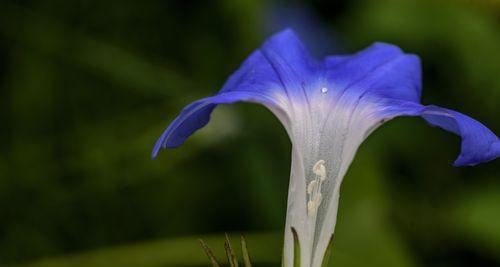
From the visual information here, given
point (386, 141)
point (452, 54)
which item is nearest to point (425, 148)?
point (386, 141)

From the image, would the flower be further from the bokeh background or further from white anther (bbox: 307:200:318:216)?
the bokeh background

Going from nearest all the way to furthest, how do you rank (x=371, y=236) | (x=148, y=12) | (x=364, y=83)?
(x=364, y=83), (x=371, y=236), (x=148, y=12)

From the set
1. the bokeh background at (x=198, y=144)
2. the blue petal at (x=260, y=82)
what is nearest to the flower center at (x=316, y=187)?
the blue petal at (x=260, y=82)

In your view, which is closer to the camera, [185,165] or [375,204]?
[375,204]

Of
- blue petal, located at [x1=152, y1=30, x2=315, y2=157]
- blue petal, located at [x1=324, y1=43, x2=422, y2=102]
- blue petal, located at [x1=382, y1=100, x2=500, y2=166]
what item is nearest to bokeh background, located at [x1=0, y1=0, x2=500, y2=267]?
blue petal, located at [x1=324, y1=43, x2=422, y2=102]

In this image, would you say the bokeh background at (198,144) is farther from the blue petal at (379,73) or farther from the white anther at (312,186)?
the white anther at (312,186)

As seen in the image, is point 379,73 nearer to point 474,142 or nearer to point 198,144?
point 474,142

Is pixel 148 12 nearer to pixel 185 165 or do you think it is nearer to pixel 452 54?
pixel 185 165

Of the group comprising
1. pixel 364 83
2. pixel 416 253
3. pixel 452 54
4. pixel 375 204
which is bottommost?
pixel 416 253

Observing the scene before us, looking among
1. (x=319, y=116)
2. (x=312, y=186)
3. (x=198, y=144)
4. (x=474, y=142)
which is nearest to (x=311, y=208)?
(x=312, y=186)
